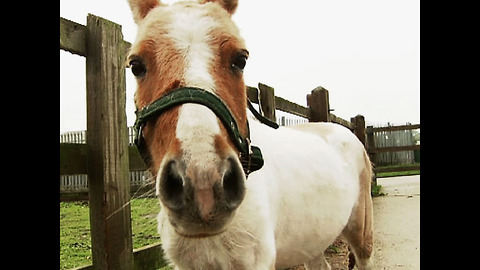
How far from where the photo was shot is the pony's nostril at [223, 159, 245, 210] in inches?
44.5

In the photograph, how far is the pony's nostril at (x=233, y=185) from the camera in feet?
3.71

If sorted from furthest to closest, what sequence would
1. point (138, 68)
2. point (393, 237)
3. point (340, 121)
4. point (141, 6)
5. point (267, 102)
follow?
point (340, 121) < point (393, 237) < point (267, 102) < point (141, 6) < point (138, 68)

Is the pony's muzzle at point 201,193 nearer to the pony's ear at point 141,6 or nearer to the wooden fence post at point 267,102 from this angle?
the pony's ear at point 141,6

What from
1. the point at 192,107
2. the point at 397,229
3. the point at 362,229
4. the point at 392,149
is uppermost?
the point at 192,107

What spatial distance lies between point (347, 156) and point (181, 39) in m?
2.05

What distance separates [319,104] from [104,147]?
3.58 metres

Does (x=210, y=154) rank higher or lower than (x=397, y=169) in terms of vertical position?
higher

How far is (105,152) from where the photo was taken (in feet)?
6.18

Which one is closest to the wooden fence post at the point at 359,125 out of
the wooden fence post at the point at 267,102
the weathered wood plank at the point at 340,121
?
the weathered wood plank at the point at 340,121

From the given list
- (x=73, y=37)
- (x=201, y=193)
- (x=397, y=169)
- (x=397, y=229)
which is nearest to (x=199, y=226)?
(x=201, y=193)

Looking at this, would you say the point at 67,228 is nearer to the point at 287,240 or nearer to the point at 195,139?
the point at 287,240

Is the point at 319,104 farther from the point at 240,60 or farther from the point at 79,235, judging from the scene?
the point at 240,60
